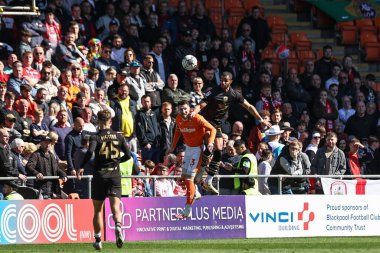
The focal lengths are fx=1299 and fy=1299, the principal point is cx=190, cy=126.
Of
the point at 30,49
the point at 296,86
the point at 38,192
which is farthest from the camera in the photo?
the point at 296,86

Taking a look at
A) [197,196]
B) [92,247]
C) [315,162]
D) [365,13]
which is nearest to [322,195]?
[315,162]

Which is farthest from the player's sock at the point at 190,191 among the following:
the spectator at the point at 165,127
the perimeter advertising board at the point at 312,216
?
the spectator at the point at 165,127

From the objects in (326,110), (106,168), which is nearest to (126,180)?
(106,168)

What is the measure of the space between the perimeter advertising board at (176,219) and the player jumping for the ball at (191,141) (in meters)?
0.82

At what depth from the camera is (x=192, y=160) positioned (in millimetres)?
22719

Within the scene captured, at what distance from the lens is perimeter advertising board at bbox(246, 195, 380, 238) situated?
24344 millimetres

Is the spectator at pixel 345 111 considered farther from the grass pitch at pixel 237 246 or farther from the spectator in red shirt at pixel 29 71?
the spectator in red shirt at pixel 29 71

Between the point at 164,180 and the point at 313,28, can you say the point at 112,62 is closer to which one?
the point at 164,180

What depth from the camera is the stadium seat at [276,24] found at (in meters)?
33.0

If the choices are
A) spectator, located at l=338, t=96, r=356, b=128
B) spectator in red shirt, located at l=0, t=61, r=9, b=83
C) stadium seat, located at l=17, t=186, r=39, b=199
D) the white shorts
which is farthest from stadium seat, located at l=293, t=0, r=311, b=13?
stadium seat, located at l=17, t=186, r=39, b=199

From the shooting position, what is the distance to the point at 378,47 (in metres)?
34.0

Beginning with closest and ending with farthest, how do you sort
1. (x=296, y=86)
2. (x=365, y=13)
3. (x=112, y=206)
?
(x=112, y=206)
(x=296, y=86)
(x=365, y=13)

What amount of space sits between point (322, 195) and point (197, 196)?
3088mm

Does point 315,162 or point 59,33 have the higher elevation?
point 59,33
